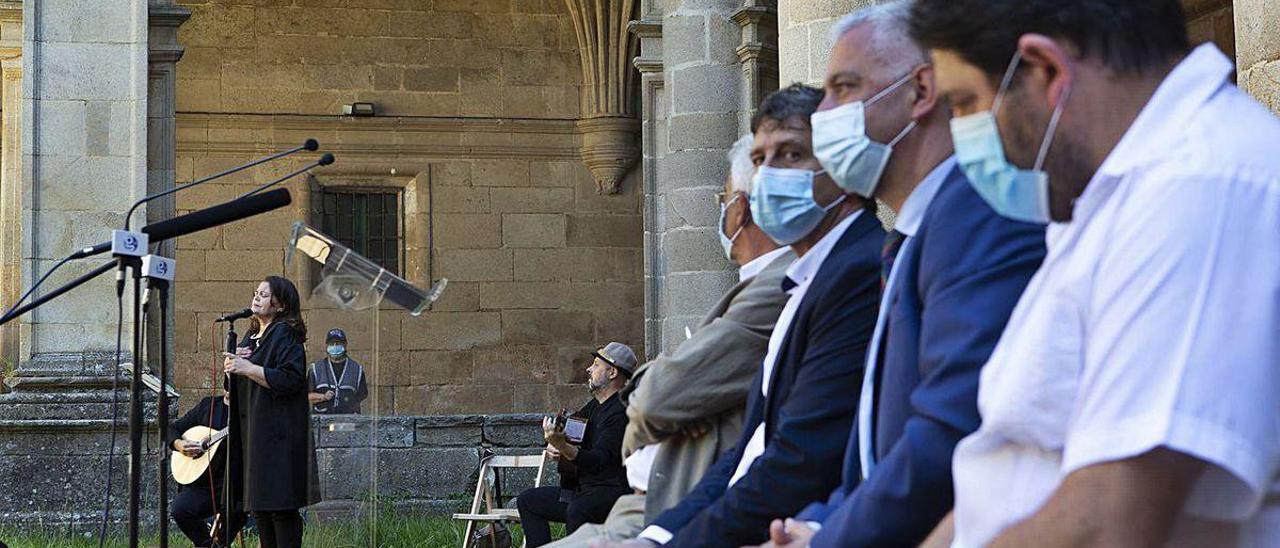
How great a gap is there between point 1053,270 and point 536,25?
1845 cm

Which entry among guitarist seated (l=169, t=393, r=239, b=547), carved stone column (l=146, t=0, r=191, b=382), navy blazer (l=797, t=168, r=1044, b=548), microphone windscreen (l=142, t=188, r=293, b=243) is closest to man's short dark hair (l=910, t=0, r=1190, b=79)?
navy blazer (l=797, t=168, r=1044, b=548)

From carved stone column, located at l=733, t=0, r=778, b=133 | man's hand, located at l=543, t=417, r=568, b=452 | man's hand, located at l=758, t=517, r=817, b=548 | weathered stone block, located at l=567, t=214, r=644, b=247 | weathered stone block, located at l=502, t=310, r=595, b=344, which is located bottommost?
man's hand, located at l=543, t=417, r=568, b=452

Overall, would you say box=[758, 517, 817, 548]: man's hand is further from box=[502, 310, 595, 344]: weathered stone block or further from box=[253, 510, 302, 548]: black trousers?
box=[502, 310, 595, 344]: weathered stone block

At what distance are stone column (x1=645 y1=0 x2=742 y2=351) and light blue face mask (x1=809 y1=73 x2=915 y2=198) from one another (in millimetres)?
9152

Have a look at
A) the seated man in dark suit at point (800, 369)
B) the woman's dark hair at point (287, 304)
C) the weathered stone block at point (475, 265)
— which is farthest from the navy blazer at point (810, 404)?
the weathered stone block at point (475, 265)

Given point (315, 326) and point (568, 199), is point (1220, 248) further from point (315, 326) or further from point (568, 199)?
point (568, 199)

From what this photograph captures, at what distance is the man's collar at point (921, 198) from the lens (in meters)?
2.67

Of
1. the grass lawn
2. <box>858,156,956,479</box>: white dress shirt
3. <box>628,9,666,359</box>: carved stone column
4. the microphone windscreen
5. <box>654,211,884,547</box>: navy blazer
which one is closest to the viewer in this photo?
<box>858,156,956,479</box>: white dress shirt

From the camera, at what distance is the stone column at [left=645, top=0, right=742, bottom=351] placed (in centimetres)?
1216

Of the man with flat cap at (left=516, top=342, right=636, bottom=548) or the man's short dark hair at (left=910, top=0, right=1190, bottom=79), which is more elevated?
the man's short dark hair at (left=910, top=0, right=1190, bottom=79)

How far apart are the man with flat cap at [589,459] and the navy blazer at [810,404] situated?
5.15m

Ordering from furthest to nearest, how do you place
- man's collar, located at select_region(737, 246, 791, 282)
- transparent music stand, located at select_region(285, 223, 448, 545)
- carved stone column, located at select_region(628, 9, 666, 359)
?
carved stone column, located at select_region(628, 9, 666, 359) < transparent music stand, located at select_region(285, 223, 448, 545) < man's collar, located at select_region(737, 246, 791, 282)

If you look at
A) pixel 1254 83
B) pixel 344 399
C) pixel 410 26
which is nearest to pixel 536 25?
pixel 410 26

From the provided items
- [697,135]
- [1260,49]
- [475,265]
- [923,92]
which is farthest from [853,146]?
[475,265]
